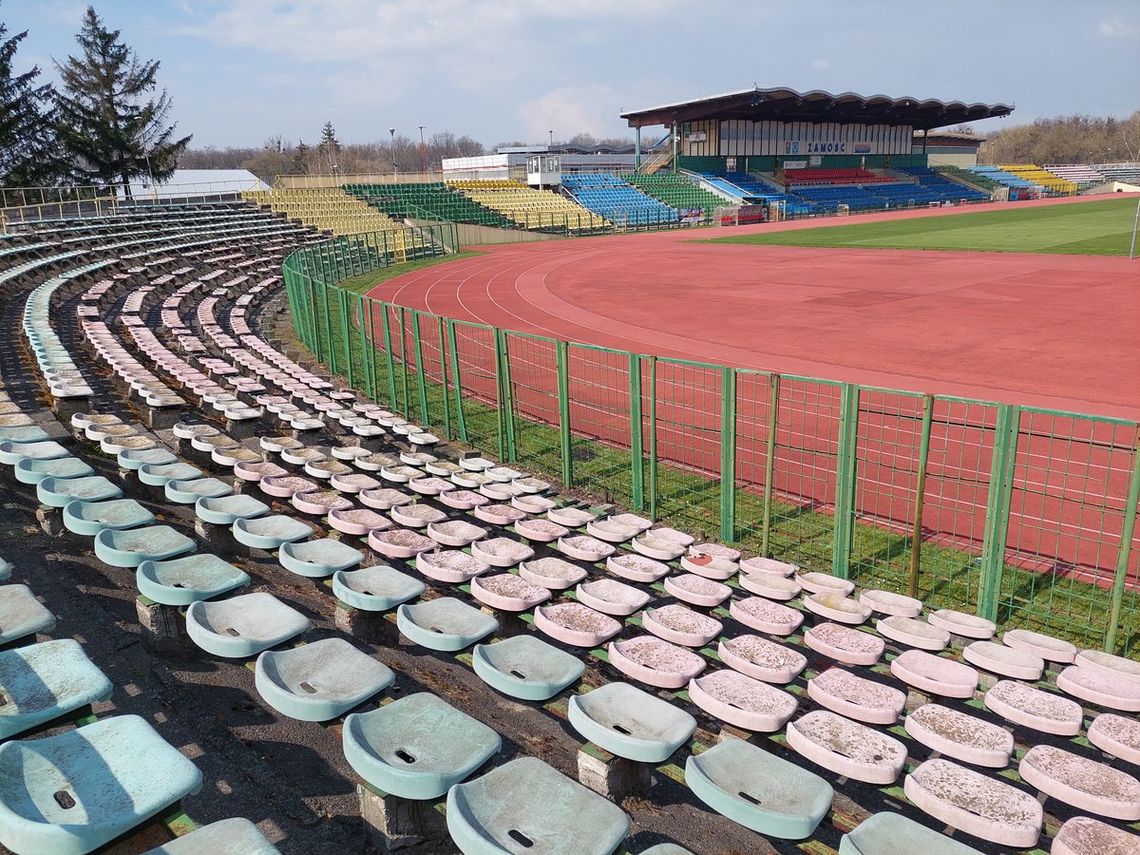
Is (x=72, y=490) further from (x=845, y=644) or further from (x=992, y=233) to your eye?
(x=992, y=233)

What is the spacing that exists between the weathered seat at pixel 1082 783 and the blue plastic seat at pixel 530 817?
1856 millimetres

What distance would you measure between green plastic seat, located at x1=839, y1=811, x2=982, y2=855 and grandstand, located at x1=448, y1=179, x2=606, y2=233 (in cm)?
4916

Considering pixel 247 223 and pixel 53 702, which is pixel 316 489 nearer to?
pixel 53 702

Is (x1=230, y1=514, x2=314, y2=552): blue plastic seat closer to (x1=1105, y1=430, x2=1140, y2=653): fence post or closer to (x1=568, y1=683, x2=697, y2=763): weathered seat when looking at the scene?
(x1=568, y1=683, x2=697, y2=763): weathered seat

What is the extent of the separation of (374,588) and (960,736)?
3.43 m

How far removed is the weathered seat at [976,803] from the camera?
10.1ft

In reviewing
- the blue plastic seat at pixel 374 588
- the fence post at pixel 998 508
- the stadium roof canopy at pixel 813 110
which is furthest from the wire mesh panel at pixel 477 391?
the stadium roof canopy at pixel 813 110

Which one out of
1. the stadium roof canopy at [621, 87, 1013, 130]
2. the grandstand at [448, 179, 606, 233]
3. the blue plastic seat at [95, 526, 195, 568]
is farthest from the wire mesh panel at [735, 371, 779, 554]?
the stadium roof canopy at [621, 87, 1013, 130]

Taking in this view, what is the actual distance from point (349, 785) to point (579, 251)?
40.5 meters

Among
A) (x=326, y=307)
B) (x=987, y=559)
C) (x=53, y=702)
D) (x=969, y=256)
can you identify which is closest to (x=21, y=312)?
(x=326, y=307)

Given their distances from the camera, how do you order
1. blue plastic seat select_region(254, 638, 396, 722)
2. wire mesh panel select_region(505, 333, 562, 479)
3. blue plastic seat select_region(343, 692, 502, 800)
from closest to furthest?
blue plastic seat select_region(343, 692, 502, 800), blue plastic seat select_region(254, 638, 396, 722), wire mesh panel select_region(505, 333, 562, 479)

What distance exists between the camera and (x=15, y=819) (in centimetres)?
271

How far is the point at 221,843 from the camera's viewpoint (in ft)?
9.32

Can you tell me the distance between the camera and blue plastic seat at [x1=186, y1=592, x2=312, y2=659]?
4203 mm
